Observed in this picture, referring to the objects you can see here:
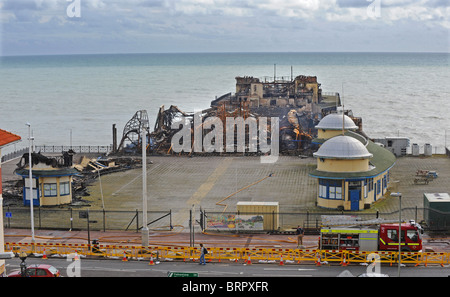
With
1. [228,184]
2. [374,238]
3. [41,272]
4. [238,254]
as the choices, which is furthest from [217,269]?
[228,184]

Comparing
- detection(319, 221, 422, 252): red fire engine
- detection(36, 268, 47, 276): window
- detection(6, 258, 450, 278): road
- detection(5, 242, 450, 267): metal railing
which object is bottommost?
detection(6, 258, 450, 278): road

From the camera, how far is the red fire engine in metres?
35.6

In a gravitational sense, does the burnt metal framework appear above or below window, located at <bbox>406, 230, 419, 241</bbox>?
above

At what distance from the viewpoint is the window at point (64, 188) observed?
2016 inches

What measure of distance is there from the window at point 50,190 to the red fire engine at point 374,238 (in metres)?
23.3

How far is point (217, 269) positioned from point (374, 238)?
8.33 meters

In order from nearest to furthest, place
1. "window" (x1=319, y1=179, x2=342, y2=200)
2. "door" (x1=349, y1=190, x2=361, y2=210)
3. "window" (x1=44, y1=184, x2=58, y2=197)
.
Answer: "door" (x1=349, y1=190, x2=361, y2=210)
"window" (x1=319, y1=179, x2=342, y2=200)
"window" (x1=44, y1=184, x2=58, y2=197)

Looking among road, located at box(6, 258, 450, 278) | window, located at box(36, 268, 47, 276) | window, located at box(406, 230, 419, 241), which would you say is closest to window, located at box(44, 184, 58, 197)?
road, located at box(6, 258, 450, 278)

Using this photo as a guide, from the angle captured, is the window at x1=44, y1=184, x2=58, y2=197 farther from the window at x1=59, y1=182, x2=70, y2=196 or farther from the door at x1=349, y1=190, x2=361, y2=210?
the door at x1=349, y1=190, x2=361, y2=210

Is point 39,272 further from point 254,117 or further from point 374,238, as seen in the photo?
point 254,117

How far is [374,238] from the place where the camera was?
1399 inches

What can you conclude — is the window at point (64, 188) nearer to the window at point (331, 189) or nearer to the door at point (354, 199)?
the window at point (331, 189)

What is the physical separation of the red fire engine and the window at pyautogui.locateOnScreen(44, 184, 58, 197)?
76.6 ft

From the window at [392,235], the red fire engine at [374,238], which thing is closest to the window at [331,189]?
the red fire engine at [374,238]
